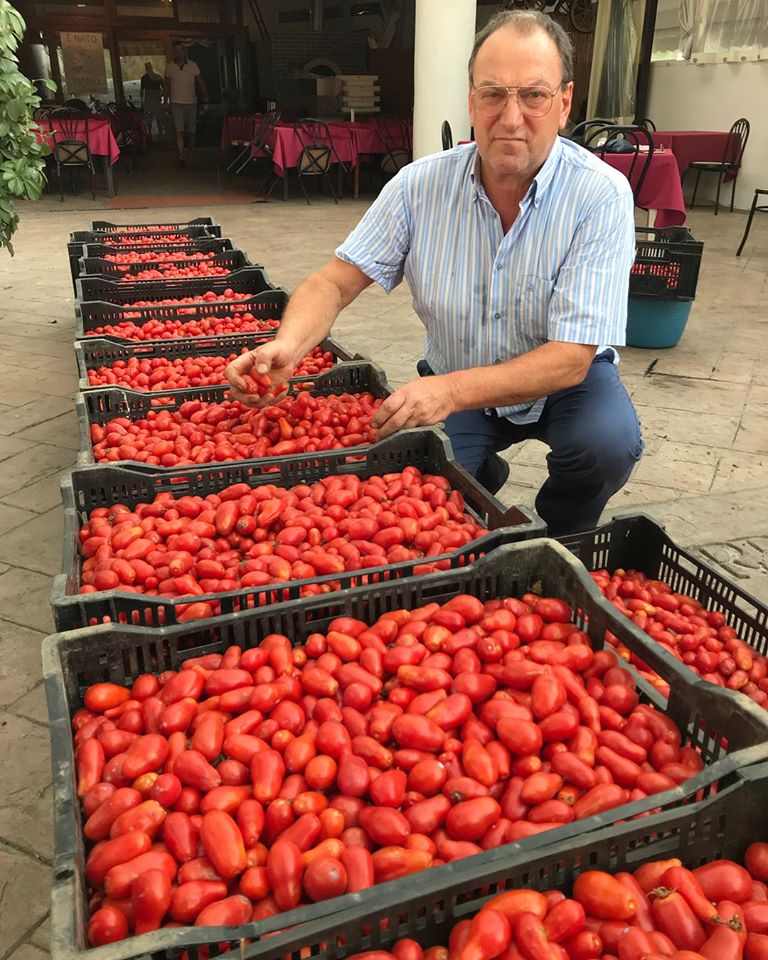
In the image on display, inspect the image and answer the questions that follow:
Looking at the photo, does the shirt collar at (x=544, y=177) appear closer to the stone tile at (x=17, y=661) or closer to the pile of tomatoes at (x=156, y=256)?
the stone tile at (x=17, y=661)

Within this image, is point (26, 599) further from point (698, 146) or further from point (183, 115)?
point (183, 115)

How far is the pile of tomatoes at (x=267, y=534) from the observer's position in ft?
5.82

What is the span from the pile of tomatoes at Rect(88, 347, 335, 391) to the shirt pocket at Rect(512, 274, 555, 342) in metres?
0.88

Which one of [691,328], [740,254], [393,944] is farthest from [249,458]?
[740,254]

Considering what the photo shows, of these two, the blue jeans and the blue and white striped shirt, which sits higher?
the blue and white striped shirt

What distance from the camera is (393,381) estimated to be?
15.6ft

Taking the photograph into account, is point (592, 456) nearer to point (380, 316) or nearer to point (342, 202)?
point (380, 316)

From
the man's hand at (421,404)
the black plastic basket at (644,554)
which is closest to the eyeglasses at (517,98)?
the man's hand at (421,404)

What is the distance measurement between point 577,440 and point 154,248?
3.82 metres

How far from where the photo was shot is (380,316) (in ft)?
20.5

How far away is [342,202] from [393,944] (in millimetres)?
12313

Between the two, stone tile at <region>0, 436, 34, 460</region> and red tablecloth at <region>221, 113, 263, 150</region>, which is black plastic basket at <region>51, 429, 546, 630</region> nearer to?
stone tile at <region>0, 436, 34, 460</region>

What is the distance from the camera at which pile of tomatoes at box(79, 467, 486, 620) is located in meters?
1.78

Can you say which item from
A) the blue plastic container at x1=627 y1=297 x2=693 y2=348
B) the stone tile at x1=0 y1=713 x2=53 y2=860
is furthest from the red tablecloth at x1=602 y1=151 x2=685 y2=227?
the stone tile at x1=0 y1=713 x2=53 y2=860
